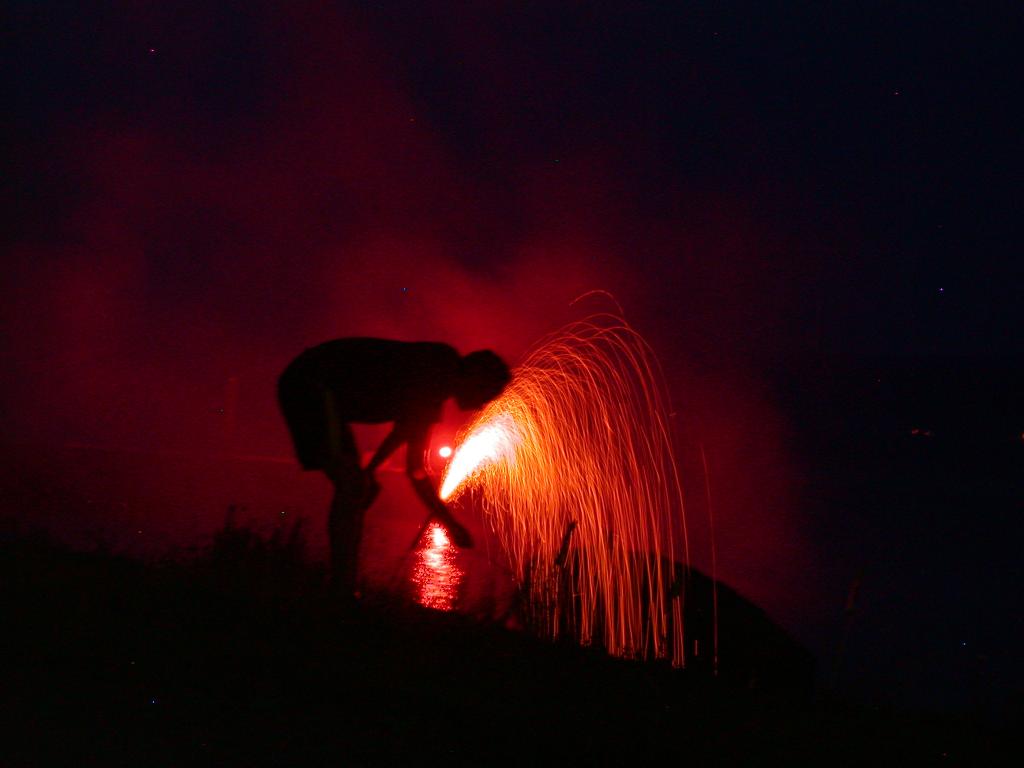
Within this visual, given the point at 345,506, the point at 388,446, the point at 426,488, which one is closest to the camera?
the point at 426,488

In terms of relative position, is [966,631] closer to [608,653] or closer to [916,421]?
[608,653]

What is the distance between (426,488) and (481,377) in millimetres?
673

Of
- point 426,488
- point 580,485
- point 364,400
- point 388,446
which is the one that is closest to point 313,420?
point 364,400

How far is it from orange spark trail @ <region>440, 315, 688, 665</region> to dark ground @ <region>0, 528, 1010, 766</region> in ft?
2.47

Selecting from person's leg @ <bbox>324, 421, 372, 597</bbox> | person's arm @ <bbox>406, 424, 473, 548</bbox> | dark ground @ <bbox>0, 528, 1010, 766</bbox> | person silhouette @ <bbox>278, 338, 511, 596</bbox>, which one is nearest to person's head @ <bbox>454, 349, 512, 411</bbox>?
person silhouette @ <bbox>278, 338, 511, 596</bbox>

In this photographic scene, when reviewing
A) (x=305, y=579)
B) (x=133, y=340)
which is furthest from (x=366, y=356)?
(x=133, y=340)

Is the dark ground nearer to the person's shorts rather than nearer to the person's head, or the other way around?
the person's shorts

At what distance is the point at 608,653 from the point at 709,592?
203 cm

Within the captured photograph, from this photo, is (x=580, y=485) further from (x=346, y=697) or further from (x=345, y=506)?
(x=346, y=697)

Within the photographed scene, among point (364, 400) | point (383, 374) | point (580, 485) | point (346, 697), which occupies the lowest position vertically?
point (346, 697)

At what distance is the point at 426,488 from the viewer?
572 centimetres

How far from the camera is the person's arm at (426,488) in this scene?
5641mm

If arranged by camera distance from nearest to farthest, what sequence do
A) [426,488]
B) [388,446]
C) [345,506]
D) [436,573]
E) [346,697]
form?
1. [346,697]
2. [426,488]
3. [345,506]
4. [388,446]
5. [436,573]

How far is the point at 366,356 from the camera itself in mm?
5887
